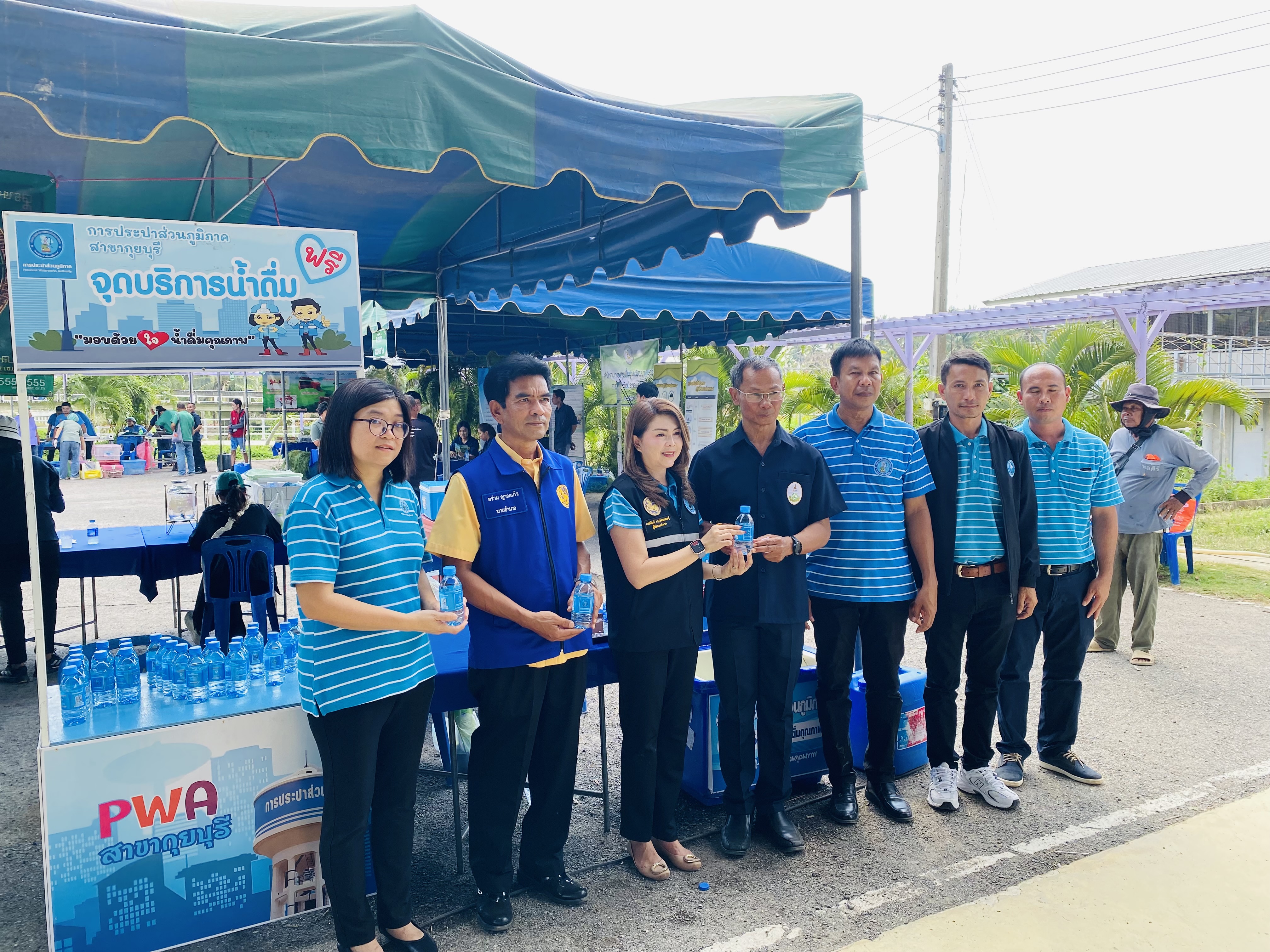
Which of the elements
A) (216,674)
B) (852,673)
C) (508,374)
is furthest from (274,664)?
(852,673)

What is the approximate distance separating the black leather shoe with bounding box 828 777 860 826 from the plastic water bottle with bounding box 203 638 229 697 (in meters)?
2.33

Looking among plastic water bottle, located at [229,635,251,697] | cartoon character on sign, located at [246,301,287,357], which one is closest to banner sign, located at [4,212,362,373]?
cartoon character on sign, located at [246,301,287,357]

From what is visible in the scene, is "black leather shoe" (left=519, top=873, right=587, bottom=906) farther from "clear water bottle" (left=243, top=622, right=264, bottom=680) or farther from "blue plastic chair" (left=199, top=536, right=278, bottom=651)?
"blue plastic chair" (left=199, top=536, right=278, bottom=651)

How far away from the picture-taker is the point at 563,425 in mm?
12578

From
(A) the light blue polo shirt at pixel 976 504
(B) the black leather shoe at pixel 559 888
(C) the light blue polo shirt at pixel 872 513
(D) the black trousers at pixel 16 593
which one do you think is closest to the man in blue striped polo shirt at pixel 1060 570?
(A) the light blue polo shirt at pixel 976 504

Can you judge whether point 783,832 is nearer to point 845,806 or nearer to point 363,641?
point 845,806

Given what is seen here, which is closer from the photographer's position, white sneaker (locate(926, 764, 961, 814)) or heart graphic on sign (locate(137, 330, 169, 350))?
heart graphic on sign (locate(137, 330, 169, 350))

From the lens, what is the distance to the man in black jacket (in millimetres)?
3438

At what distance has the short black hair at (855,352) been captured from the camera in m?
3.32

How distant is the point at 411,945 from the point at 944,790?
2.21 metres

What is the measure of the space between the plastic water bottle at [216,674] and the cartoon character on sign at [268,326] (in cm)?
98

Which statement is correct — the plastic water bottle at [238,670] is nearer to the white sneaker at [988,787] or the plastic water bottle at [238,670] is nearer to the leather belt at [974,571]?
the leather belt at [974,571]

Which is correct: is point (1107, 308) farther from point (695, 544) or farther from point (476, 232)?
point (695, 544)

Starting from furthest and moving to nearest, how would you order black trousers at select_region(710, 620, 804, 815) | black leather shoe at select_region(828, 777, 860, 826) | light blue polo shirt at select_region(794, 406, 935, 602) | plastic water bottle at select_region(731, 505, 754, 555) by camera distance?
black leather shoe at select_region(828, 777, 860, 826) < light blue polo shirt at select_region(794, 406, 935, 602) < black trousers at select_region(710, 620, 804, 815) < plastic water bottle at select_region(731, 505, 754, 555)
